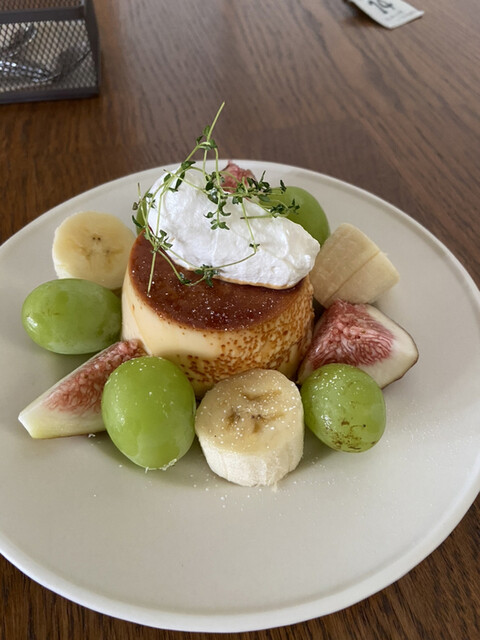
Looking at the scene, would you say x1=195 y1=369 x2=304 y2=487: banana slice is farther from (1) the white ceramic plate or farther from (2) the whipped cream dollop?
(2) the whipped cream dollop

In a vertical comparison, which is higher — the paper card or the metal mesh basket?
the paper card

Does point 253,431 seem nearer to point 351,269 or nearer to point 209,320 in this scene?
point 209,320

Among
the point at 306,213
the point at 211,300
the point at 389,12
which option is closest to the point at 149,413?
the point at 211,300

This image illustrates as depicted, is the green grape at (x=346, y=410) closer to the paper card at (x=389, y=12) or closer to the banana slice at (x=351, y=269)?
the banana slice at (x=351, y=269)

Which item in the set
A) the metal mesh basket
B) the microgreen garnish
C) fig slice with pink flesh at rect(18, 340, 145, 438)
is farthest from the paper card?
fig slice with pink flesh at rect(18, 340, 145, 438)

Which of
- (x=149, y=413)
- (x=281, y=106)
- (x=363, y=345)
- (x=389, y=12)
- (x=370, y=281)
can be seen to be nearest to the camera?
(x=149, y=413)

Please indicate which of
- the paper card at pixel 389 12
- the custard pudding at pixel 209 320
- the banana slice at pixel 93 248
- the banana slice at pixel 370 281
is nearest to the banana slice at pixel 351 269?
the banana slice at pixel 370 281

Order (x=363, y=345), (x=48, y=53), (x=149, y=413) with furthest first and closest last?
(x=48, y=53)
(x=363, y=345)
(x=149, y=413)
